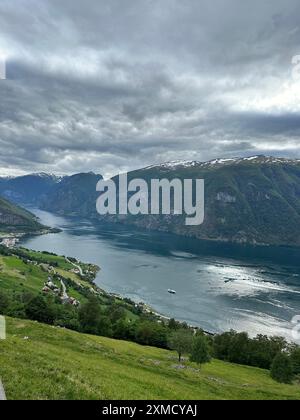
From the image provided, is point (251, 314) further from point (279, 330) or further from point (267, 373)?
point (267, 373)

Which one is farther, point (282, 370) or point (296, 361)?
point (296, 361)

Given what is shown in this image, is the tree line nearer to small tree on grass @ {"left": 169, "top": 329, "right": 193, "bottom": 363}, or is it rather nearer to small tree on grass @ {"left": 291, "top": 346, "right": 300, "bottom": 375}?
small tree on grass @ {"left": 291, "top": 346, "right": 300, "bottom": 375}

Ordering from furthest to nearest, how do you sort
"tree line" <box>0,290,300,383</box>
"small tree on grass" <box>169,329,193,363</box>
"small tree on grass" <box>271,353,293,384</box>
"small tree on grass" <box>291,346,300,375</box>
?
"tree line" <box>0,290,300,383</box> < "small tree on grass" <box>291,346,300,375</box> < "small tree on grass" <box>169,329,193,363</box> < "small tree on grass" <box>271,353,293,384</box>

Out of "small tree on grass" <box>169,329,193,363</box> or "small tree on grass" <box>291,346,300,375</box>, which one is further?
"small tree on grass" <box>291,346,300,375</box>

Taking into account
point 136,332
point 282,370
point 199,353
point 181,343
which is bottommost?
point 136,332

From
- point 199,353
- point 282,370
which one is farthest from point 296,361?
point 199,353

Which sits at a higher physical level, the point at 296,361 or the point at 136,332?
the point at 136,332

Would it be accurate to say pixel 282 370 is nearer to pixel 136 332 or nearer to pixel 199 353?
pixel 199 353

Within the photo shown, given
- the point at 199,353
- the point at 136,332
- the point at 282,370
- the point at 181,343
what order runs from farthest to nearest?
1. the point at 136,332
2. the point at 181,343
3. the point at 282,370
4. the point at 199,353

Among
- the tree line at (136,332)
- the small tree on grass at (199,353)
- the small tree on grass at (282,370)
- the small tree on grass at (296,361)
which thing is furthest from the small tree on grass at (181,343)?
the small tree on grass at (296,361)

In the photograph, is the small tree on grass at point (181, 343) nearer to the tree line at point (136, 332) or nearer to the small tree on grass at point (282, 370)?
the tree line at point (136, 332)

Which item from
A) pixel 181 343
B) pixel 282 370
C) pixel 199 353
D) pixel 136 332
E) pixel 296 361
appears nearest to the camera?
pixel 199 353

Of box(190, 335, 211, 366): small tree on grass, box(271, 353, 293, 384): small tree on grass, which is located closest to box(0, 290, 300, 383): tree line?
box(271, 353, 293, 384): small tree on grass

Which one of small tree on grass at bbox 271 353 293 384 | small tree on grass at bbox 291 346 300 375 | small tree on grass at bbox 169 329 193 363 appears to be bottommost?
small tree on grass at bbox 291 346 300 375
